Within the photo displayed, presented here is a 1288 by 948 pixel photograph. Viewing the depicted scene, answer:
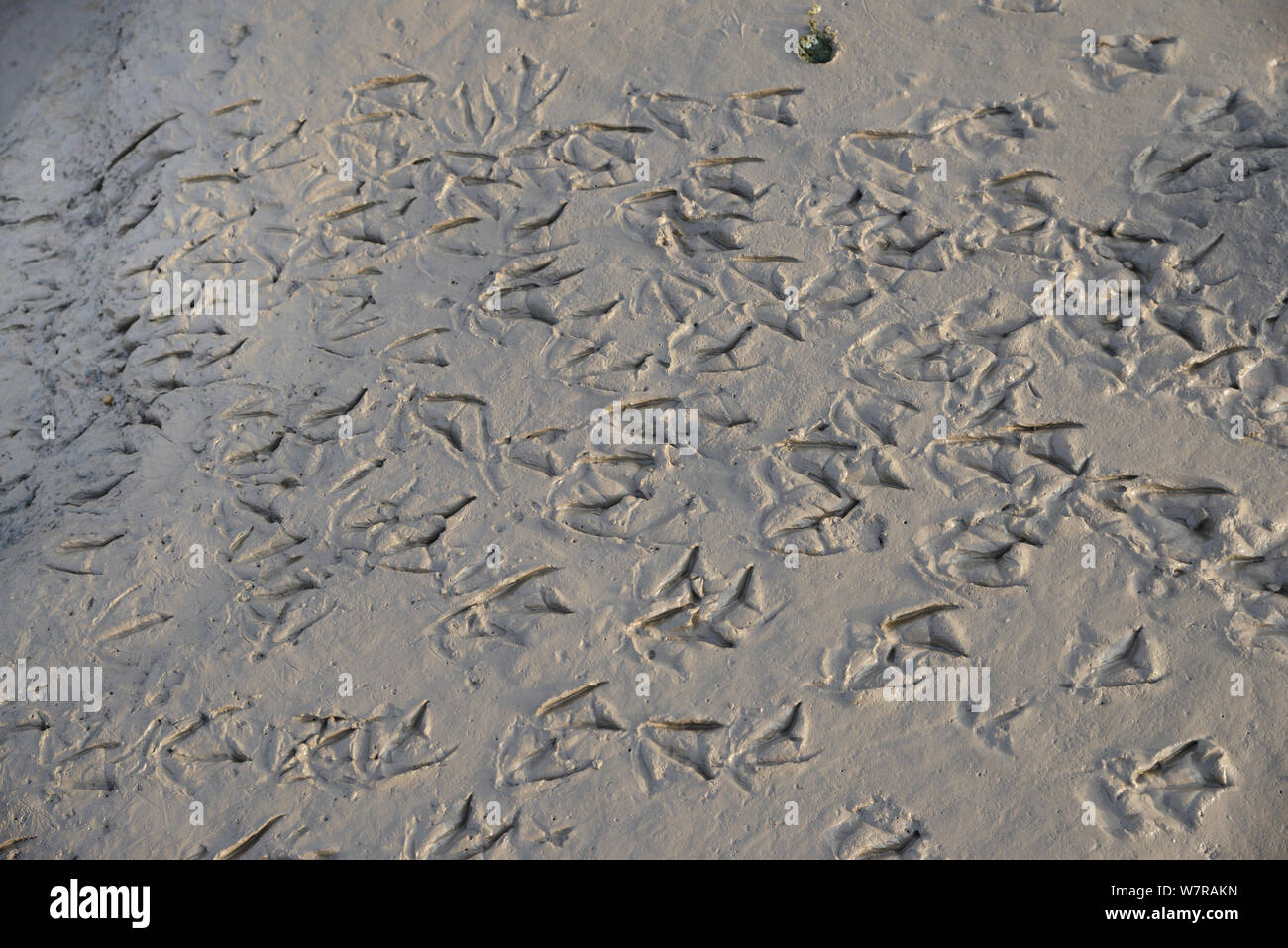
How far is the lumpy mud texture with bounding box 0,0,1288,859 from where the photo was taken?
388cm

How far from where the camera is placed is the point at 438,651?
4.12m

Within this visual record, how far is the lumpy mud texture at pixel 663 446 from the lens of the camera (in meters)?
3.88

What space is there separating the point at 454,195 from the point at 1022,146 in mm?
2871

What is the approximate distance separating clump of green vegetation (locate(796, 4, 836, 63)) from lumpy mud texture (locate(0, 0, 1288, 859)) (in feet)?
0.27

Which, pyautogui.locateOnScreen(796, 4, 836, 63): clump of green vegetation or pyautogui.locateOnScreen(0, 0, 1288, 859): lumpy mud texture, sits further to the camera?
pyautogui.locateOnScreen(796, 4, 836, 63): clump of green vegetation

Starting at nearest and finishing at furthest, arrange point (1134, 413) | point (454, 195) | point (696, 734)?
point (696, 734) → point (1134, 413) → point (454, 195)

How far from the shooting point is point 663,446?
172 inches

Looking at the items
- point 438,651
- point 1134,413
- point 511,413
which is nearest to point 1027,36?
point 1134,413

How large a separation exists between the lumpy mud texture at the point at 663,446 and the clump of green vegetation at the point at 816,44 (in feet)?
0.27

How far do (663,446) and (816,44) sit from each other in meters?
2.33

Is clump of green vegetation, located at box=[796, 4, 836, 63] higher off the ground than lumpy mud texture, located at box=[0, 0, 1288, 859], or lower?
higher

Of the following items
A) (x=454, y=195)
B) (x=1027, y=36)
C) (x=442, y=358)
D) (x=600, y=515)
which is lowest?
(x=600, y=515)

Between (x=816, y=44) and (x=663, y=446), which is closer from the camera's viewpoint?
(x=663, y=446)

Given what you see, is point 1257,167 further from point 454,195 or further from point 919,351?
point 454,195
